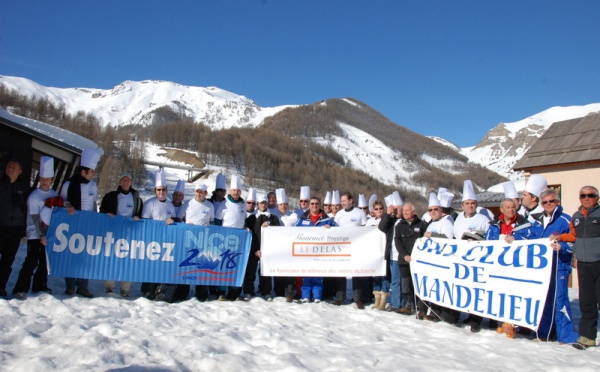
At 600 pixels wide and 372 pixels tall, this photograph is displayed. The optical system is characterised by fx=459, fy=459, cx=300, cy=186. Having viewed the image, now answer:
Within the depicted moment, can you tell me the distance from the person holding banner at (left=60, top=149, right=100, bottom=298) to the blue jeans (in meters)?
4.95

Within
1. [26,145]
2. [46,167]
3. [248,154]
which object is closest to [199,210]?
[46,167]

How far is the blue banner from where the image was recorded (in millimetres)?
7344

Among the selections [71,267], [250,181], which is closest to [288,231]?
[71,267]

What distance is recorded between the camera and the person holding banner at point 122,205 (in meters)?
7.70

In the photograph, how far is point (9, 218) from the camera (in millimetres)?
6598

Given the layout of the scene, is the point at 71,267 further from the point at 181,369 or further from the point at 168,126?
the point at 168,126

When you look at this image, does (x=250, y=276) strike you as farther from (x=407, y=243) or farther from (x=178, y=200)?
(x=407, y=243)

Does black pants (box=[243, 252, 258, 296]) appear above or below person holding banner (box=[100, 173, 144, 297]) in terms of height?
below

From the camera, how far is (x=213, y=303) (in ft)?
25.1

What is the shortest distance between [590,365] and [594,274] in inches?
54.9

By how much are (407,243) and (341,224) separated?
1.55 m

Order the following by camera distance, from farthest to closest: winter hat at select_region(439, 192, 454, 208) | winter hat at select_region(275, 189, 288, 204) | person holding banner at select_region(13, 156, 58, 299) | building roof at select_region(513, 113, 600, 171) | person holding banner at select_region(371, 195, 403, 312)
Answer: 1. building roof at select_region(513, 113, 600, 171)
2. winter hat at select_region(275, 189, 288, 204)
3. winter hat at select_region(439, 192, 454, 208)
4. person holding banner at select_region(371, 195, 403, 312)
5. person holding banner at select_region(13, 156, 58, 299)

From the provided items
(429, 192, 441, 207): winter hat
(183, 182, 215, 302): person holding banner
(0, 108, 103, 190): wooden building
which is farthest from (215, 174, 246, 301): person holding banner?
(0, 108, 103, 190): wooden building

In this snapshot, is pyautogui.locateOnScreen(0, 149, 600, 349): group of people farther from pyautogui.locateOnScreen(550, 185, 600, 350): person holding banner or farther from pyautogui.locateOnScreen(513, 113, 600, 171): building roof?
pyautogui.locateOnScreen(513, 113, 600, 171): building roof
